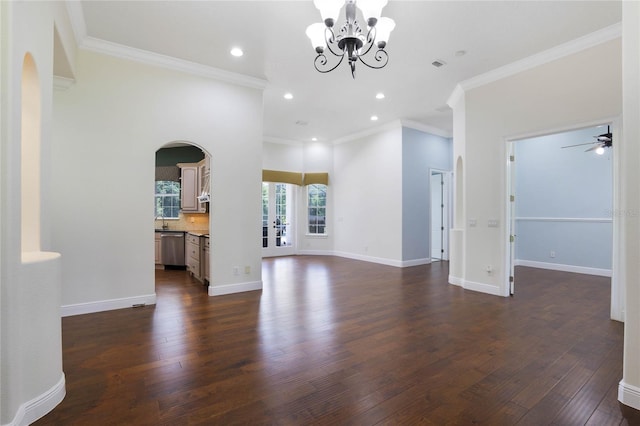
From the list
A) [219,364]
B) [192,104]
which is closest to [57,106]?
[192,104]

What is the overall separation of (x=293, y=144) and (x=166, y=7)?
6.00 meters

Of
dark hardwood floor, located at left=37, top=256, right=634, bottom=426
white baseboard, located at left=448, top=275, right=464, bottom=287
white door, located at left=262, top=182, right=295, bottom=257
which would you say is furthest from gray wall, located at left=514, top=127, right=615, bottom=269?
white door, located at left=262, top=182, right=295, bottom=257

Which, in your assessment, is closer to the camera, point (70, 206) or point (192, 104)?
point (70, 206)

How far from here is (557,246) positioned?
657 centimetres

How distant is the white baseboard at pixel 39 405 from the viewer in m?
1.73

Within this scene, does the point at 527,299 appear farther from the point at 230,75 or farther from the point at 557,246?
the point at 230,75

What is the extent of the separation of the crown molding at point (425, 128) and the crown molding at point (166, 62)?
11.8 feet

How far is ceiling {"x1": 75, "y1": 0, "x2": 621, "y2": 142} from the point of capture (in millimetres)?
3117

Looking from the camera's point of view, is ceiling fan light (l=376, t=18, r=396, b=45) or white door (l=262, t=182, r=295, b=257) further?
white door (l=262, t=182, r=295, b=257)

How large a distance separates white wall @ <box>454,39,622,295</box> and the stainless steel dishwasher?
18.7 ft

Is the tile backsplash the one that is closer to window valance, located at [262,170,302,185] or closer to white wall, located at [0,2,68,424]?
window valance, located at [262,170,302,185]

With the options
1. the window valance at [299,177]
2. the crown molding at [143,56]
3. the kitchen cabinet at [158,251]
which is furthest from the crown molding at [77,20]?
the window valance at [299,177]

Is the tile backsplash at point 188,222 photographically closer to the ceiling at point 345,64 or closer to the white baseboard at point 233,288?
the white baseboard at point 233,288

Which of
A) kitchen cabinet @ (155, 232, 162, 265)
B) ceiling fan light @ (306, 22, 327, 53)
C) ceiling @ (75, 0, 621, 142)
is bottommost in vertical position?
kitchen cabinet @ (155, 232, 162, 265)
